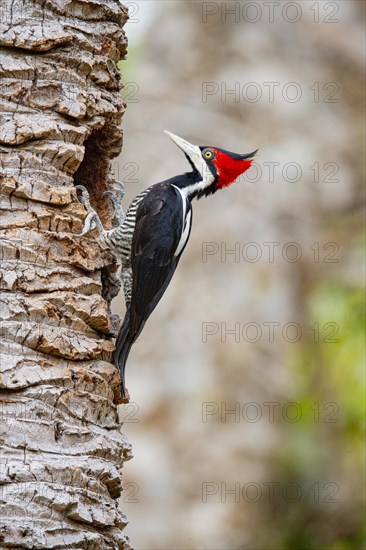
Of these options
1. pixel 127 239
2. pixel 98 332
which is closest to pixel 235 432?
pixel 127 239

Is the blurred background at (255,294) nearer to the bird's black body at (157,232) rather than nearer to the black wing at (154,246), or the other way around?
the bird's black body at (157,232)

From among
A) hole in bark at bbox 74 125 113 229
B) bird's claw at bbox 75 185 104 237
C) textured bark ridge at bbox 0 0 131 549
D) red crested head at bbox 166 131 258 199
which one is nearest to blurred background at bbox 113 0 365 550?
red crested head at bbox 166 131 258 199

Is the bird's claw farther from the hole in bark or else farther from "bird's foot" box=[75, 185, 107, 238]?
the hole in bark

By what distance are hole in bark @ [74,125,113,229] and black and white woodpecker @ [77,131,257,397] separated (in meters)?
0.06

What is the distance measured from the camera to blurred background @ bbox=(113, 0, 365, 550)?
6.70m

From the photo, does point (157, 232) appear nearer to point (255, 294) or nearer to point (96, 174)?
point (96, 174)

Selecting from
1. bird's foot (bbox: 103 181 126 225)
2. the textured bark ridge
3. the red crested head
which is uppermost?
the red crested head

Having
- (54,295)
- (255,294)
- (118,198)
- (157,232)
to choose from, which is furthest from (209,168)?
(255,294)

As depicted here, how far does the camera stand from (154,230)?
4.65m

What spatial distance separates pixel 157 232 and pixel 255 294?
8.06 feet

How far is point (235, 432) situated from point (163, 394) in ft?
1.94

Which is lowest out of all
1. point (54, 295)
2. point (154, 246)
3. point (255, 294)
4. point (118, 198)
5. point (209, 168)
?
point (54, 295)

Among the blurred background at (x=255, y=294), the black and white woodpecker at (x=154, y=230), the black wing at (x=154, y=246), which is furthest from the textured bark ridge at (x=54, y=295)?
the blurred background at (x=255, y=294)

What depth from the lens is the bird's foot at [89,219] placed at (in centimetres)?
379
